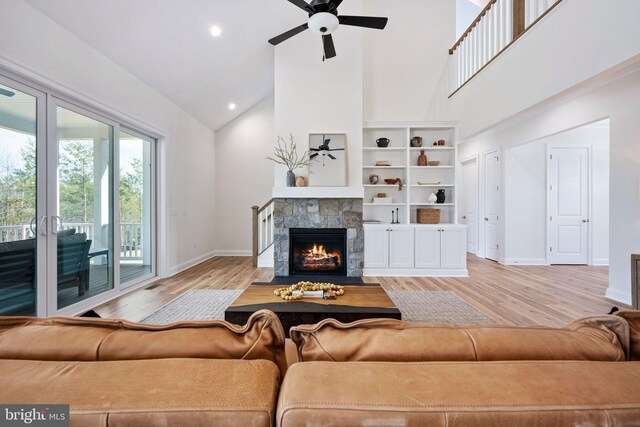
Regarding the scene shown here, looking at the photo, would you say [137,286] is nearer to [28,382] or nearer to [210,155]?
[210,155]

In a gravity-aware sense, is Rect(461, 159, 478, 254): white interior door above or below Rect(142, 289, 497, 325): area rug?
above

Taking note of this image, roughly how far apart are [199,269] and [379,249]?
10.6ft

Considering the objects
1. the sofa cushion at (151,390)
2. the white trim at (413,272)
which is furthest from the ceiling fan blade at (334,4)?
the white trim at (413,272)

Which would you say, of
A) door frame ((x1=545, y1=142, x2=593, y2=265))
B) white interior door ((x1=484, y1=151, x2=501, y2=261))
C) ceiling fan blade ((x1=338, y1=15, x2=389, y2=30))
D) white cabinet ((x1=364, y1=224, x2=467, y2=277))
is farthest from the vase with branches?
door frame ((x1=545, y1=142, x2=593, y2=265))

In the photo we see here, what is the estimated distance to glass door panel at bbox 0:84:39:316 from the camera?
2445mm

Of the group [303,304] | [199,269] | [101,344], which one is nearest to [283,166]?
[199,269]

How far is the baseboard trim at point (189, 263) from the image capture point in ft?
16.3

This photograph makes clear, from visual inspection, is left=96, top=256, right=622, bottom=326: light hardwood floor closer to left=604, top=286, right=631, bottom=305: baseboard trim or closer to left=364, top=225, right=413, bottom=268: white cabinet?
left=604, top=286, right=631, bottom=305: baseboard trim

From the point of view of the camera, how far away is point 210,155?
6.56 m

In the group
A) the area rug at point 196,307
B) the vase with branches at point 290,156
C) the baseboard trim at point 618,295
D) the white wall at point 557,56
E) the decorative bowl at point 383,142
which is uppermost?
the white wall at point 557,56

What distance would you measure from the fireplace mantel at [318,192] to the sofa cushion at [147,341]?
3780mm

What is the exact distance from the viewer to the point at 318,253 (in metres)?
4.77

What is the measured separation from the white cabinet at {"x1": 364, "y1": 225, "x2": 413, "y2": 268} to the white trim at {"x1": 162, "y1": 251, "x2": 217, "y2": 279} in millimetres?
3209

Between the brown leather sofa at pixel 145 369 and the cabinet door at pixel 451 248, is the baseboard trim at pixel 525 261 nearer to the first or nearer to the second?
the cabinet door at pixel 451 248
